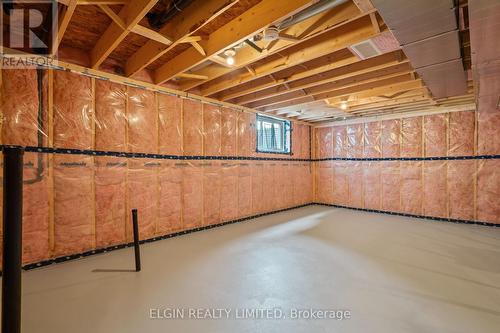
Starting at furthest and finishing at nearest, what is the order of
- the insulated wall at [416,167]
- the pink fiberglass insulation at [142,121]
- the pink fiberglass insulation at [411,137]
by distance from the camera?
1. the pink fiberglass insulation at [411,137]
2. the insulated wall at [416,167]
3. the pink fiberglass insulation at [142,121]

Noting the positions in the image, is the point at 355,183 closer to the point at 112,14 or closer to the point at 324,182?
the point at 324,182

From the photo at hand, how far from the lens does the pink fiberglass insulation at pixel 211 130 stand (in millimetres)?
4238

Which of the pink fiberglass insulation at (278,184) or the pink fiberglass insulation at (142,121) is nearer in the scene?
the pink fiberglass insulation at (142,121)

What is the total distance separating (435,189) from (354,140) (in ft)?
6.61

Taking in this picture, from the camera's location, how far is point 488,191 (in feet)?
14.4

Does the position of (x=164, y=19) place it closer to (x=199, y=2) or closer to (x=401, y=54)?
(x=199, y=2)

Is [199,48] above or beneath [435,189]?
above

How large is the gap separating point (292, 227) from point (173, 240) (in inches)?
82.5

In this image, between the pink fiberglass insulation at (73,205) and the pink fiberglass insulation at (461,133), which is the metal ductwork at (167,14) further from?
→ the pink fiberglass insulation at (461,133)

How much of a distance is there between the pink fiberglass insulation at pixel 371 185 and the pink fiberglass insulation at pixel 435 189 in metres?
0.91

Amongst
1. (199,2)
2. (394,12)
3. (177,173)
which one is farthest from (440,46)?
(177,173)

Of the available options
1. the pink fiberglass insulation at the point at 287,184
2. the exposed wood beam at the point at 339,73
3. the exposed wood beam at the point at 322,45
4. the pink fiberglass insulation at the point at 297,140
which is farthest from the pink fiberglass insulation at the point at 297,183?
the exposed wood beam at the point at 322,45

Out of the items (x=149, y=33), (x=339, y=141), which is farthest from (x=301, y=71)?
(x=339, y=141)

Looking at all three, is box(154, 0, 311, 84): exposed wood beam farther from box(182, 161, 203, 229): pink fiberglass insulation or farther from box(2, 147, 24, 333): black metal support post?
box(2, 147, 24, 333): black metal support post
